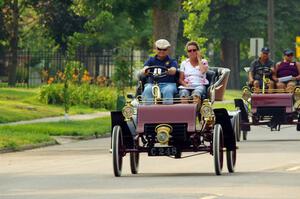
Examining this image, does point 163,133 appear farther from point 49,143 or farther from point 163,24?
point 163,24

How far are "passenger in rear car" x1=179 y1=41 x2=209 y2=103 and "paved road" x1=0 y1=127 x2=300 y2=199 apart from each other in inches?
44.6

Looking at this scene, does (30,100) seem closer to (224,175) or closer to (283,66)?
(283,66)

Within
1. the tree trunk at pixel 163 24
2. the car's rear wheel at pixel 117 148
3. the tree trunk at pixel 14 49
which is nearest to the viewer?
the car's rear wheel at pixel 117 148

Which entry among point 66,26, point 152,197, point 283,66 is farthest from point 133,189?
point 66,26

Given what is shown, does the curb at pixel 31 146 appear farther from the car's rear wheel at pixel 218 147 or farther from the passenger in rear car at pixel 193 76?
the car's rear wheel at pixel 218 147

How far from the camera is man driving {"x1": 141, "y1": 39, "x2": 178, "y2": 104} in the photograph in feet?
64.7

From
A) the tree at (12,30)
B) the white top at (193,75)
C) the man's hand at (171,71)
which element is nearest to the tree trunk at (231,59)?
the tree at (12,30)

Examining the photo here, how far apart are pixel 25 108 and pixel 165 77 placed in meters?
20.5

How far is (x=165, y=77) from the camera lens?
20141 millimetres

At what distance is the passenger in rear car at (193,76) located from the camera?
19938mm

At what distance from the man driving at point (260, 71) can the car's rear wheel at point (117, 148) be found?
1061 centimetres

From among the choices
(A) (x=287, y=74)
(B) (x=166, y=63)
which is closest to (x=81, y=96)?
(A) (x=287, y=74)

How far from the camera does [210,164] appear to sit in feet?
70.5

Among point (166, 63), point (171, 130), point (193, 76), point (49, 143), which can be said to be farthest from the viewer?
point (49, 143)
